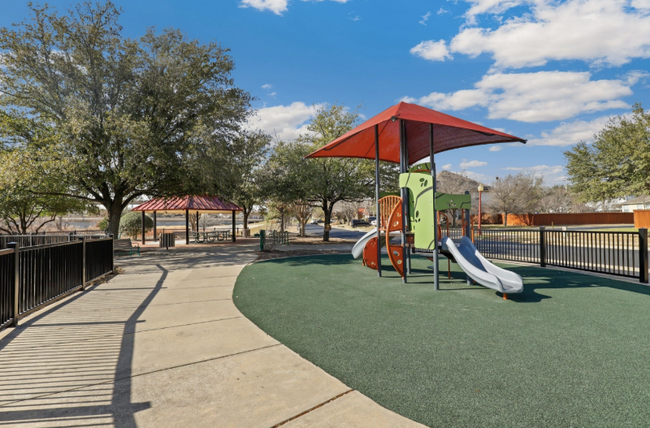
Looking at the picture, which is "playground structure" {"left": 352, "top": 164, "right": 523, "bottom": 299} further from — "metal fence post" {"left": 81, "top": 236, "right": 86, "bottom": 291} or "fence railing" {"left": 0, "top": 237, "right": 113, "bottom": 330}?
"metal fence post" {"left": 81, "top": 236, "right": 86, "bottom": 291}

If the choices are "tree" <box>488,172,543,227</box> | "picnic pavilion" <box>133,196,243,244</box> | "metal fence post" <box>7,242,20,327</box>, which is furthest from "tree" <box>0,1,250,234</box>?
"tree" <box>488,172,543,227</box>

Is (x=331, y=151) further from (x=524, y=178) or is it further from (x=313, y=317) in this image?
(x=524, y=178)

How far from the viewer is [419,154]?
1243 cm

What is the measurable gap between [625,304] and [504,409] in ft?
16.2

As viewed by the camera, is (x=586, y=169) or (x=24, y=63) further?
(x=586, y=169)

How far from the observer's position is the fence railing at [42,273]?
190 inches

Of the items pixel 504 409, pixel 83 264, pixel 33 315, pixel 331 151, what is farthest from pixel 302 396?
pixel 331 151

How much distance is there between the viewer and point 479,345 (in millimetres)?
4062

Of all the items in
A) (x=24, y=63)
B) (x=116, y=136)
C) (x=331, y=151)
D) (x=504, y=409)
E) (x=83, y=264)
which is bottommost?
(x=504, y=409)

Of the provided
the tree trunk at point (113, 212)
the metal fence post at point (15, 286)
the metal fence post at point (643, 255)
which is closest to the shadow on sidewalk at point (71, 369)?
the metal fence post at point (15, 286)

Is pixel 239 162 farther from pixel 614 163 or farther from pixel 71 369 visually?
pixel 614 163

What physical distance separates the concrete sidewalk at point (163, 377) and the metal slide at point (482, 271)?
4.44 meters

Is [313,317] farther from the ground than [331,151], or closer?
closer

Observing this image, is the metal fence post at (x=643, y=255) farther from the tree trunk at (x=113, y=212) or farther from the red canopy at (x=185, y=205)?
the red canopy at (x=185, y=205)
